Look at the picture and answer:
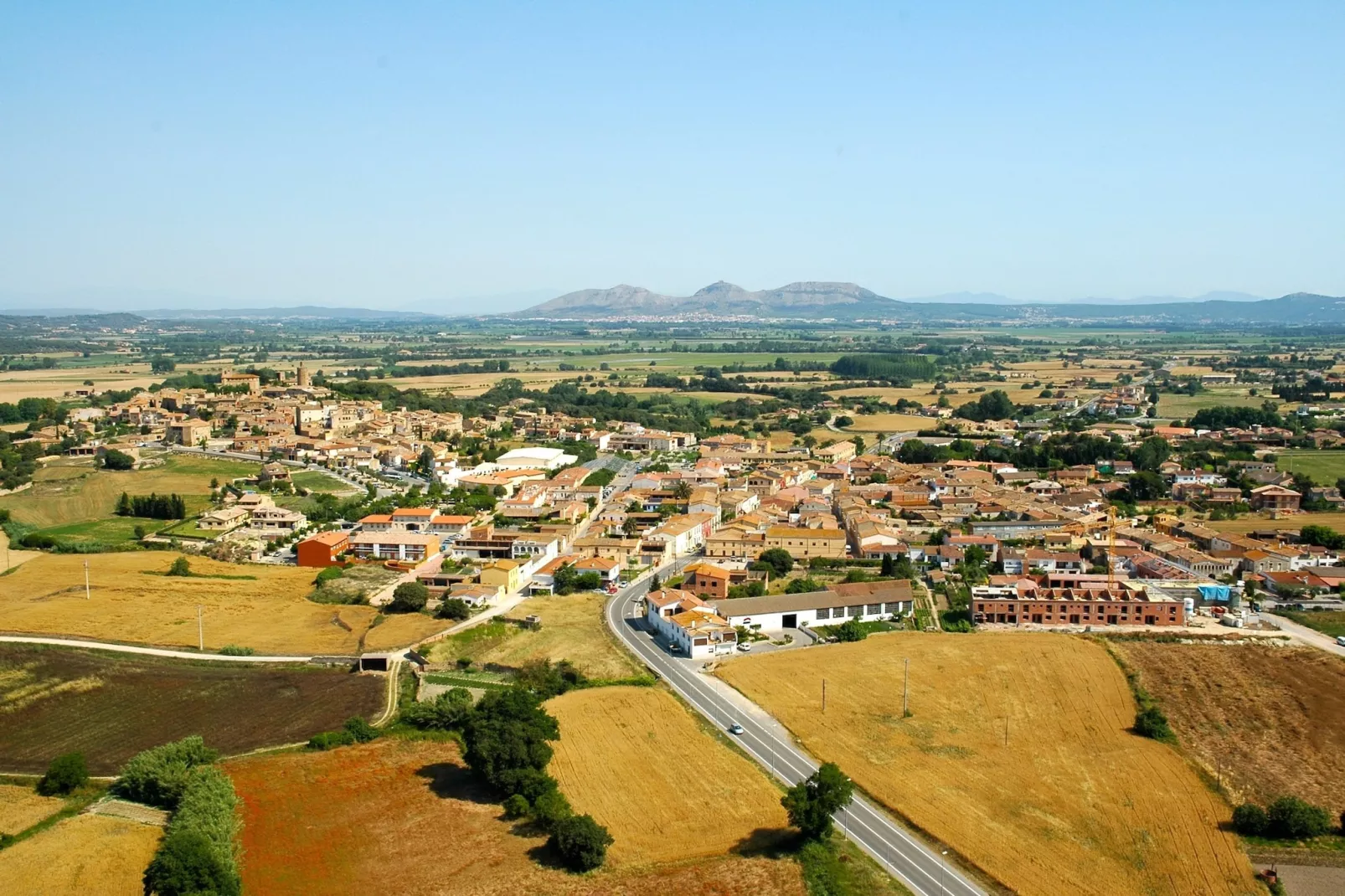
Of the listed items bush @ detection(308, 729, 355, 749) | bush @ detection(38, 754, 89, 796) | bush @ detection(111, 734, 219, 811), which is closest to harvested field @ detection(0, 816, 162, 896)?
bush @ detection(111, 734, 219, 811)

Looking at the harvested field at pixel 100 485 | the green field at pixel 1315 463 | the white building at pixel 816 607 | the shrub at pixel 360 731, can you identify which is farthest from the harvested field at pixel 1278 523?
the harvested field at pixel 100 485

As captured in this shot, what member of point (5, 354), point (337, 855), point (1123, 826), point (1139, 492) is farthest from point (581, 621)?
point (5, 354)

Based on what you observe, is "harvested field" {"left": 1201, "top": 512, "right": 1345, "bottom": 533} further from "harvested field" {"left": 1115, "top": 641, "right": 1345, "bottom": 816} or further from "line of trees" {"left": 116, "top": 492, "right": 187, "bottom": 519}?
"line of trees" {"left": 116, "top": 492, "right": 187, "bottom": 519}

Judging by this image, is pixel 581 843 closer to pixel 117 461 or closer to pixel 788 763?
pixel 788 763

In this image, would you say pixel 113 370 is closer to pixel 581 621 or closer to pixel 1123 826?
pixel 581 621

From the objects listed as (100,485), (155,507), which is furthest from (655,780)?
(100,485)

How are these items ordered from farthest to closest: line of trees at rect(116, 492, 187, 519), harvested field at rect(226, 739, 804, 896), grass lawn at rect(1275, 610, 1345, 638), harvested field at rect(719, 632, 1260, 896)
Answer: line of trees at rect(116, 492, 187, 519)
grass lawn at rect(1275, 610, 1345, 638)
harvested field at rect(719, 632, 1260, 896)
harvested field at rect(226, 739, 804, 896)

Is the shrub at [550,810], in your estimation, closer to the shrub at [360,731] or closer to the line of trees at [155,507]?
the shrub at [360,731]
